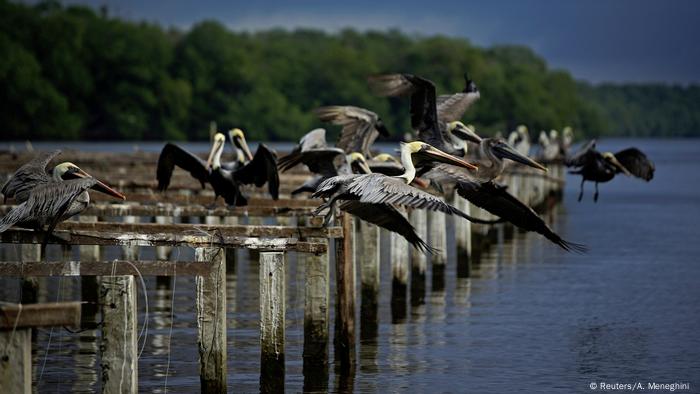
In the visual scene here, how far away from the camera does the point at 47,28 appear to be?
98500mm

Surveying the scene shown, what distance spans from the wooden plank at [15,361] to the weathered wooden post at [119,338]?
182 cm

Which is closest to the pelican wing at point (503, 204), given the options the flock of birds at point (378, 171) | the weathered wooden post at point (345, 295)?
the flock of birds at point (378, 171)

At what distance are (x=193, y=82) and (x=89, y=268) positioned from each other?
97.4m

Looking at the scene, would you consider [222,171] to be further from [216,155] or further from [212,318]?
[212,318]

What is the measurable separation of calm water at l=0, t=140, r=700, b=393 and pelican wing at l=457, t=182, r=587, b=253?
60.8 inches

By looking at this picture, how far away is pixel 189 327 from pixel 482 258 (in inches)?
361

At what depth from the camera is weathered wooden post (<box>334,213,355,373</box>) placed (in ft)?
40.9

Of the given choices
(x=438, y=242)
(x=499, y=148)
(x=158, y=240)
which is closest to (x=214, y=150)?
(x=499, y=148)

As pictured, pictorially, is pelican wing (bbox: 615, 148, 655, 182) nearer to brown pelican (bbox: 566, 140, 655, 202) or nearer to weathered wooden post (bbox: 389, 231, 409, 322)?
brown pelican (bbox: 566, 140, 655, 202)

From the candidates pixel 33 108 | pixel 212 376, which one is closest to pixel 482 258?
pixel 212 376

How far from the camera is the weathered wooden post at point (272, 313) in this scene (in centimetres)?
1075

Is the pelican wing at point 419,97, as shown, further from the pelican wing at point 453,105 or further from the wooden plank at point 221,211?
the wooden plank at point 221,211

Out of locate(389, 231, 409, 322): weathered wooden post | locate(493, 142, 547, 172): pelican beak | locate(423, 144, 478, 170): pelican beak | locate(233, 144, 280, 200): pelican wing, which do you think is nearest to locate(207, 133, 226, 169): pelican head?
locate(233, 144, 280, 200): pelican wing

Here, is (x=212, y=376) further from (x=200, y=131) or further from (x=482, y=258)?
(x=200, y=131)
